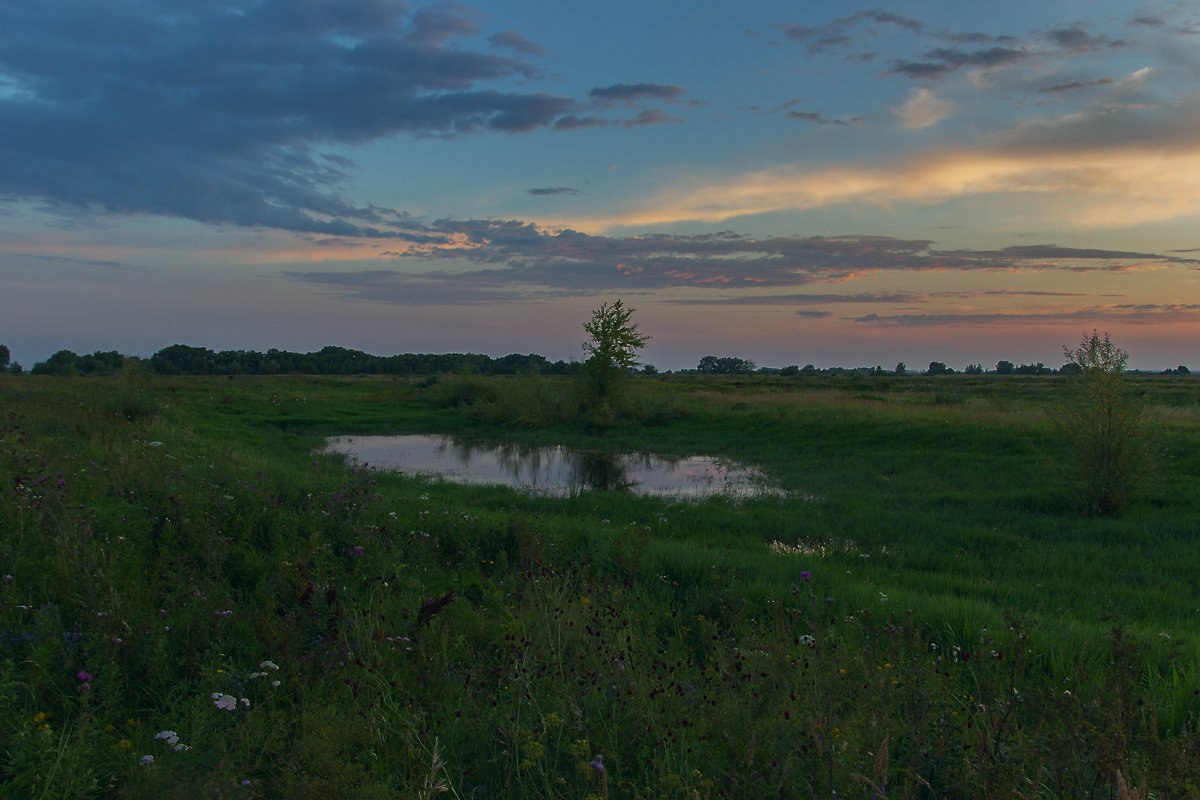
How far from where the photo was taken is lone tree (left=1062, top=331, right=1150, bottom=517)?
11.4m

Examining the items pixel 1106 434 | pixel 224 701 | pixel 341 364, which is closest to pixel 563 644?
pixel 224 701

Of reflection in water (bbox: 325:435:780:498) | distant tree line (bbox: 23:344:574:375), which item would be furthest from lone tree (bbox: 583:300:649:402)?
distant tree line (bbox: 23:344:574:375)

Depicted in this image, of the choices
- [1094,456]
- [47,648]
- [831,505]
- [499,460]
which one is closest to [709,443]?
[499,460]

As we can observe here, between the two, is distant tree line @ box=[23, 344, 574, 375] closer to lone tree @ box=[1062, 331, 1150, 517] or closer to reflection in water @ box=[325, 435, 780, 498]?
reflection in water @ box=[325, 435, 780, 498]

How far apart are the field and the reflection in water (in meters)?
4.35

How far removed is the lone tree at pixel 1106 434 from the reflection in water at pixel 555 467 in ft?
19.1

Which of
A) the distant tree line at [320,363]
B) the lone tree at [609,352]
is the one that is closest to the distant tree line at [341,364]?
the distant tree line at [320,363]

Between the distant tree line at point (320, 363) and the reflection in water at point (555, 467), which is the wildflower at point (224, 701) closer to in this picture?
the reflection in water at point (555, 467)

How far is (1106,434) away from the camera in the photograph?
11.6m

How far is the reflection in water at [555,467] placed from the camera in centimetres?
1616

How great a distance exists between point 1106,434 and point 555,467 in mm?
13976

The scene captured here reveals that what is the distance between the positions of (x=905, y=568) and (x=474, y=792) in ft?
24.0

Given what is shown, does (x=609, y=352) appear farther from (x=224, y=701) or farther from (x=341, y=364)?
(x=341, y=364)

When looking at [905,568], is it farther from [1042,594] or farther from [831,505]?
[831,505]
